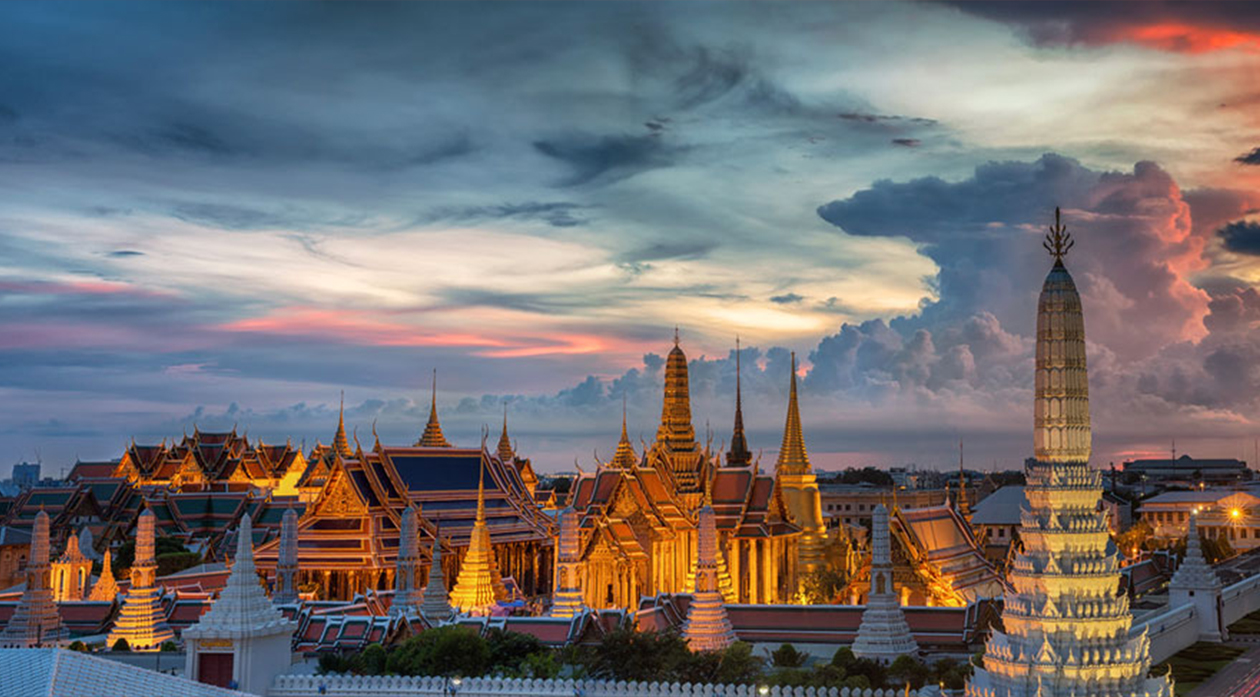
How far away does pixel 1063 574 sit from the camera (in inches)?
781

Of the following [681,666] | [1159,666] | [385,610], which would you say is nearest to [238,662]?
[681,666]

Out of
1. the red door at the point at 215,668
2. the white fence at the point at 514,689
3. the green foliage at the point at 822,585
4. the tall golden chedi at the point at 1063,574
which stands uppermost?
the tall golden chedi at the point at 1063,574

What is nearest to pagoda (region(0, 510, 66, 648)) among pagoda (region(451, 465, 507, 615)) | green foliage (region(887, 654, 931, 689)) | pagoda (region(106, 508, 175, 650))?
pagoda (region(106, 508, 175, 650))

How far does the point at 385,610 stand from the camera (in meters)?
37.2

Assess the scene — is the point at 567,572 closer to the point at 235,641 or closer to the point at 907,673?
the point at 907,673

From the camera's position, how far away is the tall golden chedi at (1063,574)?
19.5 meters

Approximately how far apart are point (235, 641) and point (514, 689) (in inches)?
216

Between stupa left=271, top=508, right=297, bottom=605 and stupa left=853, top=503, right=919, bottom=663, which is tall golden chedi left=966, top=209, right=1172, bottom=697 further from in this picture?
stupa left=271, top=508, right=297, bottom=605

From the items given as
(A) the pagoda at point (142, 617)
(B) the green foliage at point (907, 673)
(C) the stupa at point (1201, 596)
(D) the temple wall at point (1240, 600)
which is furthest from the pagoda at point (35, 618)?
(D) the temple wall at point (1240, 600)

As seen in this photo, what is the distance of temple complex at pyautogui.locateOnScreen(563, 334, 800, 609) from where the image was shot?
45531 millimetres

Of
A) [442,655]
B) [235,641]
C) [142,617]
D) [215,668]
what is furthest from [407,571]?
[235,641]

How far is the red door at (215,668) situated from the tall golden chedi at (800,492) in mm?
35952

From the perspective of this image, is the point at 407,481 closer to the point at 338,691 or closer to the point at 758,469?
the point at 758,469

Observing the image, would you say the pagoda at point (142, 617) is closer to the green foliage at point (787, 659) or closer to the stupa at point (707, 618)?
the stupa at point (707, 618)
